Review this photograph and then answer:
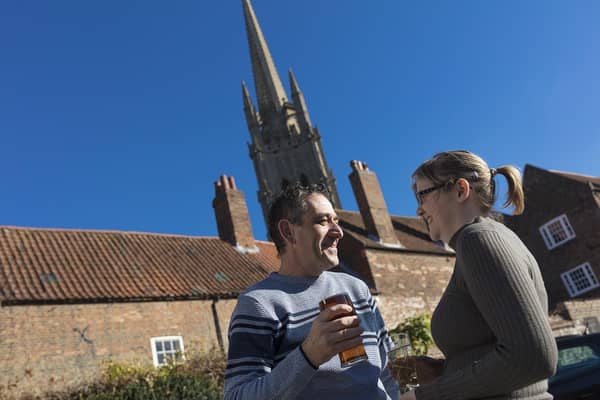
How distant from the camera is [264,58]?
69500 millimetres

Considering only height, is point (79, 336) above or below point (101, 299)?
below

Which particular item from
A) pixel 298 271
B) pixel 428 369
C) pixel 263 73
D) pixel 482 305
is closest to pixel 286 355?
pixel 298 271

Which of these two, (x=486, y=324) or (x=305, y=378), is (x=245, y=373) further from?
(x=486, y=324)

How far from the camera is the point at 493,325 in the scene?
2.08 metres

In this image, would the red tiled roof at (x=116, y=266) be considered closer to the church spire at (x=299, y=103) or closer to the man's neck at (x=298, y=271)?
the man's neck at (x=298, y=271)

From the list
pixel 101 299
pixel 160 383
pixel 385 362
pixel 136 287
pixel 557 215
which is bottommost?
pixel 385 362

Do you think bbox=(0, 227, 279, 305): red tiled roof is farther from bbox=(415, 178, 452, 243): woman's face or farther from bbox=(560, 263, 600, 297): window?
bbox=(560, 263, 600, 297): window

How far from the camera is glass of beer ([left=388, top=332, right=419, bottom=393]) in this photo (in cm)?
280

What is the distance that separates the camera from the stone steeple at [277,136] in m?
55.7

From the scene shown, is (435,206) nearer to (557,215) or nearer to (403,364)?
(403,364)

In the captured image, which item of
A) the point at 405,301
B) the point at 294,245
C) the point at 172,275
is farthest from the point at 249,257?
the point at 294,245

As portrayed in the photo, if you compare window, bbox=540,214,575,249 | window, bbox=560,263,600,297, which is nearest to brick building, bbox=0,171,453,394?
window, bbox=560,263,600,297

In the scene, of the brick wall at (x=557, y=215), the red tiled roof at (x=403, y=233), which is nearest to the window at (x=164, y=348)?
the red tiled roof at (x=403, y=233)

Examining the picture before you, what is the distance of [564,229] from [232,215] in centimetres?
1916
